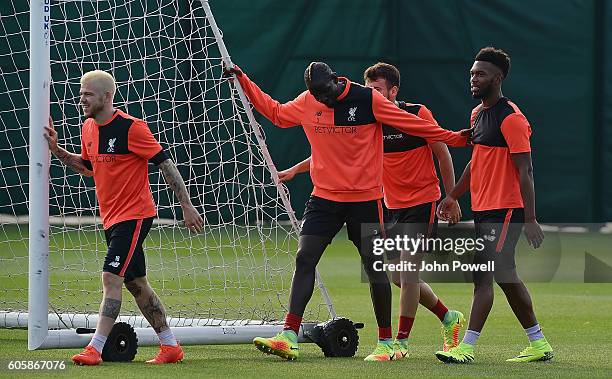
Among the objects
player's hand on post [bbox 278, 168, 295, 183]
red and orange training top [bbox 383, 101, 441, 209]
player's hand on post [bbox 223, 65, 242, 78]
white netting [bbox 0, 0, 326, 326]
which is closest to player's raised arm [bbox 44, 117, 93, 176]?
player's hand on post [bbox 223, 65, 242, 78]

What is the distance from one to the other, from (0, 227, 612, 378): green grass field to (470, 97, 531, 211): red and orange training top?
95 centimetres

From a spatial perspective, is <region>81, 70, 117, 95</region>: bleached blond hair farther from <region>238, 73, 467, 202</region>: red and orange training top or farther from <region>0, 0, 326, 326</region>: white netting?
<region>0, 0, 326, 326</region>: white netting

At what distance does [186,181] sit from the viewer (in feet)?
33.5

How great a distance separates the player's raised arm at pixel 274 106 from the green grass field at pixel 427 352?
1429 millimetres

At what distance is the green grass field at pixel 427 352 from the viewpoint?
274 inches

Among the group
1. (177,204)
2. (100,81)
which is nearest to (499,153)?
(100,81)

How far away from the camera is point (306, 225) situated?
7711 millimetres

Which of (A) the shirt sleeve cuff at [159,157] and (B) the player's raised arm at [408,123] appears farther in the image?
(B) the player's raised arm at [408,123]

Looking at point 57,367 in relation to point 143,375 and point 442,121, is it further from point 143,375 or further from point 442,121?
point 442,121

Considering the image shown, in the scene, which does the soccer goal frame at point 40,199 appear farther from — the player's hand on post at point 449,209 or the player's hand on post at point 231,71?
the player's hand on post at point 449,209

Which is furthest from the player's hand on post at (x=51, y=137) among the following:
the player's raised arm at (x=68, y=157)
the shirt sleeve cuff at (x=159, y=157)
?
the shirt sleeve cuff at (x=159, y=157)

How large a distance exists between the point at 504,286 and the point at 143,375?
86.2 inches

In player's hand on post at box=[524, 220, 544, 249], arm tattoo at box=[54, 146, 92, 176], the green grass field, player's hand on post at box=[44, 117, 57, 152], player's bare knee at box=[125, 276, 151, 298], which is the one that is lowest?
the green grass field

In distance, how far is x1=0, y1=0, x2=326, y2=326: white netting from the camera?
31.4ft
